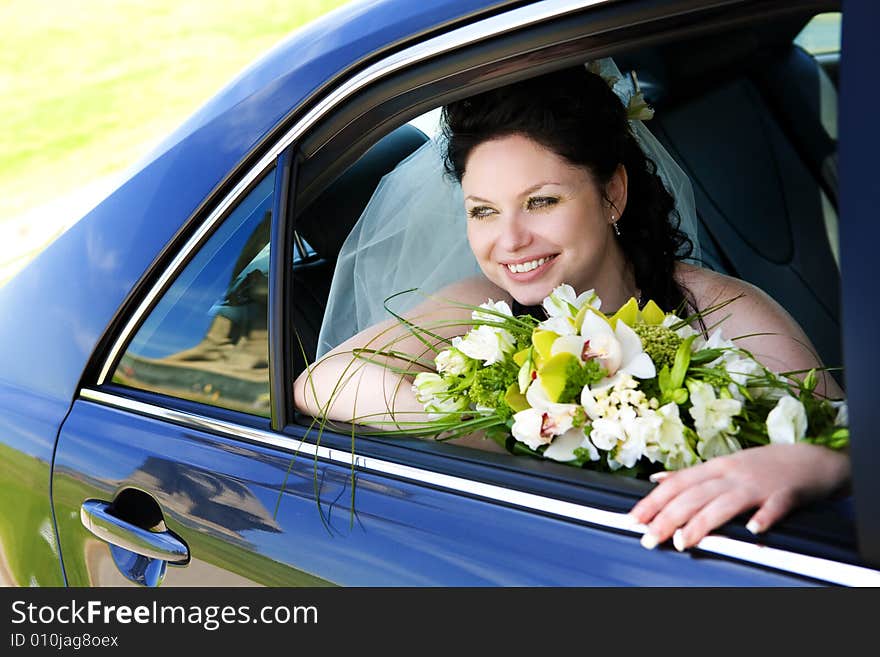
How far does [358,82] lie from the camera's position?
1.64 metres

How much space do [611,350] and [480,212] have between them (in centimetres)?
66

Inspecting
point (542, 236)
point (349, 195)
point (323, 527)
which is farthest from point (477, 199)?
point (323, 527)

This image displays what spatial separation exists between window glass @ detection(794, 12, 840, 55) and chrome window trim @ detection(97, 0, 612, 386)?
7.77ft

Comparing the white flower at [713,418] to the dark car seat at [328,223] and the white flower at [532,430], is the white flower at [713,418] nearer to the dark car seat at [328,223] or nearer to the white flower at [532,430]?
the white flower at [532,430]

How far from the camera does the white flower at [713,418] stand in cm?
143

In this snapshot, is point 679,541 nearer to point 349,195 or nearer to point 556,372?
point 556,372

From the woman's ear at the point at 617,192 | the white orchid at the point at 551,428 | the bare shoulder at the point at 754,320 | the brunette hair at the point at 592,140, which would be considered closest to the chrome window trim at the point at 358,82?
the brunette hair at the point at 592,140

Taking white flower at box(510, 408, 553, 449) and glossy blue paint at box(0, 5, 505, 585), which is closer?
white flower at box(510, 408, 553, 449)

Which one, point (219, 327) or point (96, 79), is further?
point (96, 79)

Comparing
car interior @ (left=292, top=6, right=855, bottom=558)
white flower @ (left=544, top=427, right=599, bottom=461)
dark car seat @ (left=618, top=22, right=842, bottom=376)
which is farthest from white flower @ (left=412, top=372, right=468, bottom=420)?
dark car seat @ (left=618, top=22, right=842, bottom=376)

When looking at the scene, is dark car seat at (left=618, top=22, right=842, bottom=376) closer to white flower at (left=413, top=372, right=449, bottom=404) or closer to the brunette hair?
the brunette hair

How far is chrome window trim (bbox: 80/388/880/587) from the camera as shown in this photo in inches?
44.6

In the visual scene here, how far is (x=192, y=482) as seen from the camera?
5.57ft
